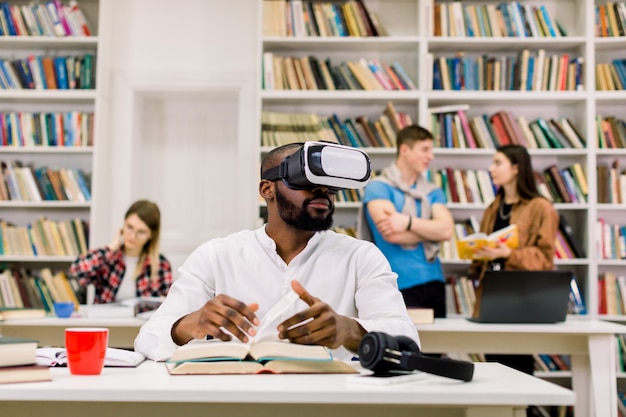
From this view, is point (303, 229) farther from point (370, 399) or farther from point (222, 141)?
point (222, 141)

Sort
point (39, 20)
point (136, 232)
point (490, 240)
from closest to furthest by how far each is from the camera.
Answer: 1. point (490, 240)
2. point (136, 232)
3. point (39, 20)

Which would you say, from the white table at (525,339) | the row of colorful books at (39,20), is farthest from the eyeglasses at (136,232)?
the row of colorful books at (39,20)

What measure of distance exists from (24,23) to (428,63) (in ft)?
8.40

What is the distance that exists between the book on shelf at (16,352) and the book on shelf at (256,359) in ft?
0.80

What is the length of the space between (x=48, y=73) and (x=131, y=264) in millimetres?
1681

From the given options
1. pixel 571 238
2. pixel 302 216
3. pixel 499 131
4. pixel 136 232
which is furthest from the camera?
pixel 499 131

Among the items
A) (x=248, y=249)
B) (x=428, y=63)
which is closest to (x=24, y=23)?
(x=428, y=63)

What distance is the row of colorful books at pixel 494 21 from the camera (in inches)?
172

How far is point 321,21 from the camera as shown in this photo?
440 centimetres

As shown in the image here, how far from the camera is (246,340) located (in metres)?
1.40

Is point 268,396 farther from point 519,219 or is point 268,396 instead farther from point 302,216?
point 519,219

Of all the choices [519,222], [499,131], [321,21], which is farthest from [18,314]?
[499,131]

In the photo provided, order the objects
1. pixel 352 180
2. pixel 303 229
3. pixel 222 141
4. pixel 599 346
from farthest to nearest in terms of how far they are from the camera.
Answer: pixel 222 141, pixel 599 346, pixel 303 229, pixel 352 180

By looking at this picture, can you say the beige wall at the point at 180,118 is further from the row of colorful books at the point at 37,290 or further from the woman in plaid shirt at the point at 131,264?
the woman in plaid shirt at the point at 131,264
